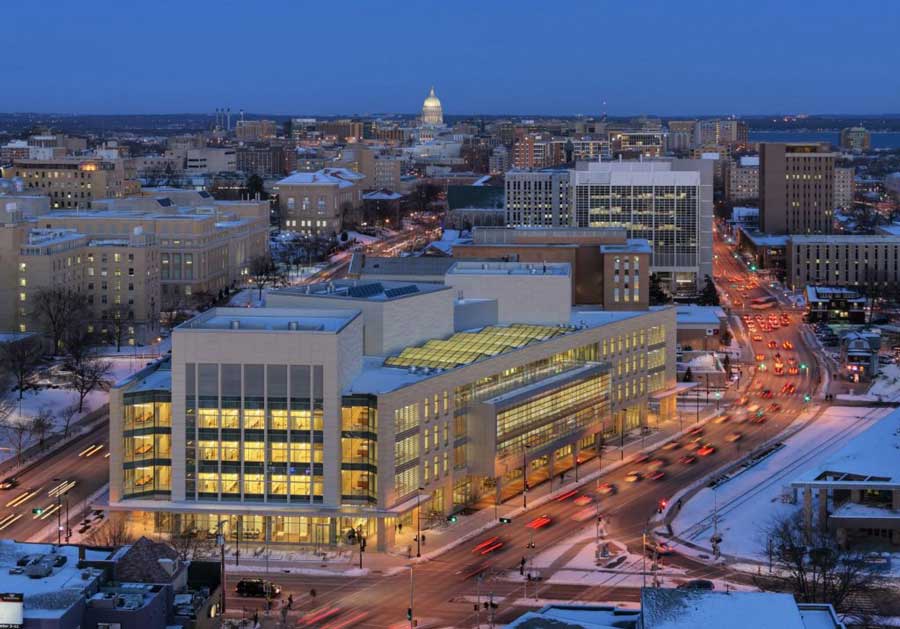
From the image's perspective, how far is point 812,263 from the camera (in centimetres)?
13538

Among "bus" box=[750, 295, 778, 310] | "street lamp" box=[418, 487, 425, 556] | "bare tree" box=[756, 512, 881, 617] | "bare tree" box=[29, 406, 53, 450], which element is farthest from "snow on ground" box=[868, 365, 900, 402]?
"bare tree" box=[29, 406, 53, 450]

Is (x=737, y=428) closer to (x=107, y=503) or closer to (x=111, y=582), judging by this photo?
(x=107, y=503)

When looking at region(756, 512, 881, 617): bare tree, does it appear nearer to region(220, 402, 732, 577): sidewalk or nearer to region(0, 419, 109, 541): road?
region(220, 402, 732, 577): sidewalk

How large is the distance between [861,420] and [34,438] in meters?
40.4

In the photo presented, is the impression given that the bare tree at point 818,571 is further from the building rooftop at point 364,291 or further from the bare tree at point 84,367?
the bare tree at point 84,367

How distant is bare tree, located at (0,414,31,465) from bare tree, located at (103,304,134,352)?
23.5 m

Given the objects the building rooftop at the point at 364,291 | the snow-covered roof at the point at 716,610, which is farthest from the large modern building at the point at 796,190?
the snow-covered roof at the point at 716,610

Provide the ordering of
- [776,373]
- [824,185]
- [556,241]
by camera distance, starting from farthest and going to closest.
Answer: [824,185]
[556,241]
[776,373]

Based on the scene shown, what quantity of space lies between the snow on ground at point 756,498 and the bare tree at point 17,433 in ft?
95.3

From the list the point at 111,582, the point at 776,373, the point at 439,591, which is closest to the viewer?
the point at 111,582

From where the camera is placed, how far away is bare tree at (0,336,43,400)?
82.2 m

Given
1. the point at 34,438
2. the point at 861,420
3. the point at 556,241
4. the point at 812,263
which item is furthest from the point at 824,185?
the point at 34,438

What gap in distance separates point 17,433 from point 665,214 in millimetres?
73164

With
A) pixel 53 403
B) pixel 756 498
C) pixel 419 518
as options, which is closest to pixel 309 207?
pixel 53 403
